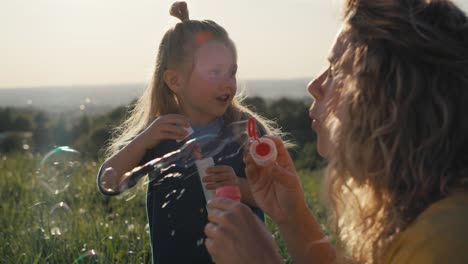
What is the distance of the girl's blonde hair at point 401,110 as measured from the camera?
4.25 feet

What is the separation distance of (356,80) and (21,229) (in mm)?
2560

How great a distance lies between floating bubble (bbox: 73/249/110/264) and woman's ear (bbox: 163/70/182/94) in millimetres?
777

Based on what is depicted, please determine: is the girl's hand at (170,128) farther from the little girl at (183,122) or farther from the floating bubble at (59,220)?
the floating bubble at (59,220)

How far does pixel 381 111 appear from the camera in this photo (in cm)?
135

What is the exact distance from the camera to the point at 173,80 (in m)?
2.91

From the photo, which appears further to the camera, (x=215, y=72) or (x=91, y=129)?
(x=91, y=129)

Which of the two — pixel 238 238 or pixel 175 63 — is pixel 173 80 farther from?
pixel 238 238

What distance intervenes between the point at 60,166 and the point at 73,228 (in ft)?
1.05

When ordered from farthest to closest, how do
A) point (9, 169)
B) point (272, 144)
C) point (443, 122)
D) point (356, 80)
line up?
point (9, 169)
point (272, 144)
point (356, 80)
point (443, 122)

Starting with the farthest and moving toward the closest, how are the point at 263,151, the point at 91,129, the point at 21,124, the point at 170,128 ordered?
the point at 21,124 → the point at 91,129 → the point at 170,128 → the point at 263,151

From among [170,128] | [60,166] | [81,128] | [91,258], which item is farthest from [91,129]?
[170,128]

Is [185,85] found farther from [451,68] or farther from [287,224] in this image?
[451,68]

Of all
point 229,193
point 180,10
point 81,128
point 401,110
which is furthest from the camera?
point 81,128

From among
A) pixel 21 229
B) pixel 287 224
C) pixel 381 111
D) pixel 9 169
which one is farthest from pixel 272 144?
pixel 9 169
